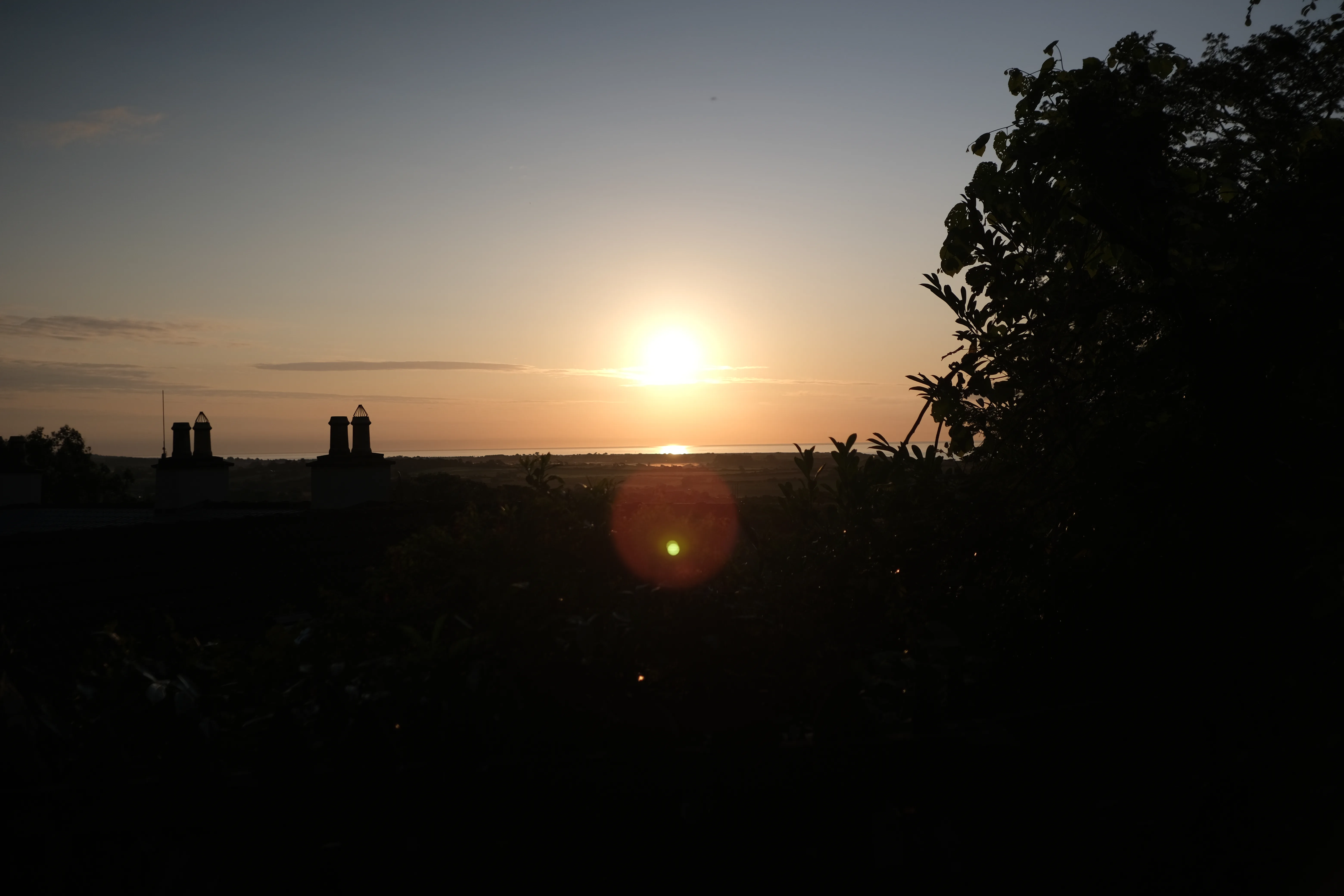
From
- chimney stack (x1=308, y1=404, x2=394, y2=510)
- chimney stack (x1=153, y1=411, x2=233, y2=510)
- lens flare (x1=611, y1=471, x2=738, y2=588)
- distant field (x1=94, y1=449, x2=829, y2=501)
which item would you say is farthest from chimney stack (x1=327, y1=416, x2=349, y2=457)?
distant field (x1=94, y1=449, x2=829, y2=501)

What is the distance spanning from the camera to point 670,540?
158 inches

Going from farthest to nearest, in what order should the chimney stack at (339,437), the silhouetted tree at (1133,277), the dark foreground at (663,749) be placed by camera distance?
the chimney stack at (339,437)
the silhouetted tree at (1133,277)
the dark foreground at (663,749)

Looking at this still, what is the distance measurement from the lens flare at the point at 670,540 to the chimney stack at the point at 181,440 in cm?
1480

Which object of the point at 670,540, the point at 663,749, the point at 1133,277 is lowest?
the point at 663,749

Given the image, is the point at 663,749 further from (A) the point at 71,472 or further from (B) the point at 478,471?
(B) the point at 478,471

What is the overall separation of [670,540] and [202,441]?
1549cm

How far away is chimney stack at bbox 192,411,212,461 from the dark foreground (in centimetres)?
1438

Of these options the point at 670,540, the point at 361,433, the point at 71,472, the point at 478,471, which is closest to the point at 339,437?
the point at 361,433

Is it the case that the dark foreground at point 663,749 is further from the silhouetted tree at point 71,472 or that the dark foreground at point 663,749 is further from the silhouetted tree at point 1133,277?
the silhouetted tree at point 71,472

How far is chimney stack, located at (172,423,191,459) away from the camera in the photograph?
16.6m

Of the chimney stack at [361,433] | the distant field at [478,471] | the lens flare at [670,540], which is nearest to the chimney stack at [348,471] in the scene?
the chimney stack at [361,433]

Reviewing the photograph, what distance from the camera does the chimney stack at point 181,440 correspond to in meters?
16.6

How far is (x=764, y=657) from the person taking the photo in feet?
11.3

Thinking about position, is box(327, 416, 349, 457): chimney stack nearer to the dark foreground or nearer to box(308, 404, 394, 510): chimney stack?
box(308, 404, 394, 510): chimney stack
